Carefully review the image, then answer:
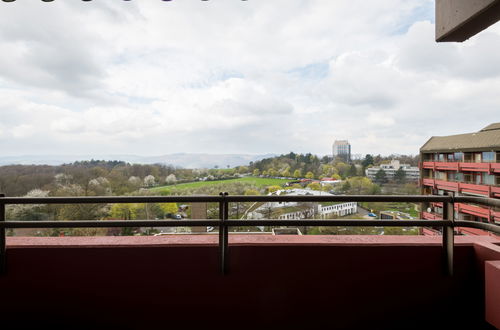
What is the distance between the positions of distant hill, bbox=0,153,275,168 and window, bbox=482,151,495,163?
498cm

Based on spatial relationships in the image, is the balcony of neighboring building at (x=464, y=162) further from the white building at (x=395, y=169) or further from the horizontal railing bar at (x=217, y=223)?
the horizontal railing bar at (x=217, y=223)

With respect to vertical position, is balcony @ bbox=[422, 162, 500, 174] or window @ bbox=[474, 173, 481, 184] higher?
balcony @ bbox=[422, 162, 500, 174]

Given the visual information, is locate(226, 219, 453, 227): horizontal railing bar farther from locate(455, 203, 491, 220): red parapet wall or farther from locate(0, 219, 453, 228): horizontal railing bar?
locate(455, 203, 491, 220): red parapet wall

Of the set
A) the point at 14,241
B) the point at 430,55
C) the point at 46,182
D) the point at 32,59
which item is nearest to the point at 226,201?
the point at 14,241

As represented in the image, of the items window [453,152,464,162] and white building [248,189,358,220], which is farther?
window [453,152,464,162]

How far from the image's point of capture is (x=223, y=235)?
1691 mm

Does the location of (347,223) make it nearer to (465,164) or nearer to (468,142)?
(465,164)

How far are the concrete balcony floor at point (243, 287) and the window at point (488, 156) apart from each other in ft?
16.7

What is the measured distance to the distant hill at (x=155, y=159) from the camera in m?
3.85

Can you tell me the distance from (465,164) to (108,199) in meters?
7.31

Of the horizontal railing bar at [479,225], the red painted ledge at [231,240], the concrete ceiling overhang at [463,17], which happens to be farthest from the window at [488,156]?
the horizontal railing bar at [479,225]

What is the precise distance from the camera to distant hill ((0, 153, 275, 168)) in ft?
12.6

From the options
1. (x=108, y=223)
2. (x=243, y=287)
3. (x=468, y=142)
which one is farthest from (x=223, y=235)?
(x=468, y=142)

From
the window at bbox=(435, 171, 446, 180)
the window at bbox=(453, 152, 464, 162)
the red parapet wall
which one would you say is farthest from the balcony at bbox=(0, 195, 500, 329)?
the window at bbox=(453, 152, 464, 162)
